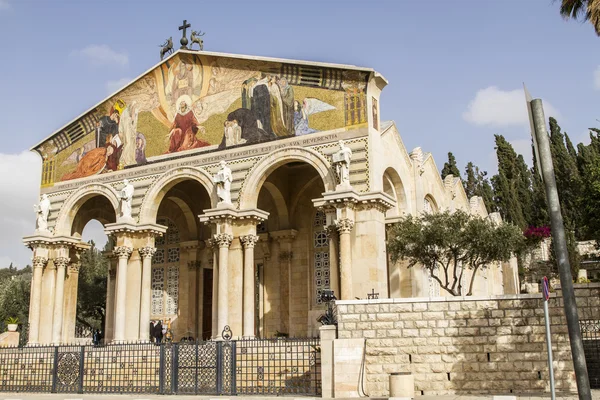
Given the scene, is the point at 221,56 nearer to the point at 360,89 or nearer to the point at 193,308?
the point at 360,89

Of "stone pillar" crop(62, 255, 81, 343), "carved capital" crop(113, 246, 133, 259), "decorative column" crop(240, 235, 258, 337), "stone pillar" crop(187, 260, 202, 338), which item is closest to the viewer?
"decorative column" crop(240, 235, 258, 337)

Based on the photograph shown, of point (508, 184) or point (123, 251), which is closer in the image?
point (123, 251)

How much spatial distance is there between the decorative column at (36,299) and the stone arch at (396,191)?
1644cm

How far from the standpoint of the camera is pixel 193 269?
1264 inches

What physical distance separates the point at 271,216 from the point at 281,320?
499 centimetres

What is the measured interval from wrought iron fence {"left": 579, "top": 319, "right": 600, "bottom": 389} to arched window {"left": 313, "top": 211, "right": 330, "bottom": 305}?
46.1 ft

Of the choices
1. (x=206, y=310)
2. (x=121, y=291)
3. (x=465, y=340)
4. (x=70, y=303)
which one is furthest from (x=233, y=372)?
(x=70, y=303)

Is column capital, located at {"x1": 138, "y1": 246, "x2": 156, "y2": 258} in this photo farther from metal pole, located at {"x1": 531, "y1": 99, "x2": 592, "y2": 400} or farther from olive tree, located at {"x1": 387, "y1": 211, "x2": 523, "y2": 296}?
metal pole, located at {"x1": 531, "y1": 99, "x2": 592, "y2": 400}

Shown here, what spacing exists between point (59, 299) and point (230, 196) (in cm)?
1052

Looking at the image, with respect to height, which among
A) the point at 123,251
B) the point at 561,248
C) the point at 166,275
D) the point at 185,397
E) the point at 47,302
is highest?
the point at 123,251

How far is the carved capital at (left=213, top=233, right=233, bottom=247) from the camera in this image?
84.2 feet

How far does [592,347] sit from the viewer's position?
1639cm

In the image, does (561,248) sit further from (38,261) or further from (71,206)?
(38,261)

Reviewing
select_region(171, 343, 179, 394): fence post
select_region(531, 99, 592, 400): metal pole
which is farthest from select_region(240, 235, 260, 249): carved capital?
select_region(531, 99, 592, 400): metal pole
